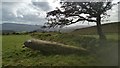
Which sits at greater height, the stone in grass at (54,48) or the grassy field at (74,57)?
the stone in grass at (54,48)

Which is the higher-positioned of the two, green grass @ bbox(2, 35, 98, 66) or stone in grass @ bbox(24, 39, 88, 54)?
stone in grass @ bbox(24, 39, 88, 54)

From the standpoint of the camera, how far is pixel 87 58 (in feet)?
53.7

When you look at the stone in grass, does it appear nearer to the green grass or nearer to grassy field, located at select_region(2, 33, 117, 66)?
grassy field, located at select_region(2, 33, 117, 66)

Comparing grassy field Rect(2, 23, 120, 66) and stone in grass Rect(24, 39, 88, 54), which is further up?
stone in grass Rect(24, 39, 88, 54)

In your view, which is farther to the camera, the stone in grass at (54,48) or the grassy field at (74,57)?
the stone in grass at (54,48)

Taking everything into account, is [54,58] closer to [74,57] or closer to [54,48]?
[74,57]

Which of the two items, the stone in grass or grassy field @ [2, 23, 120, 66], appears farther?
the stone in grass

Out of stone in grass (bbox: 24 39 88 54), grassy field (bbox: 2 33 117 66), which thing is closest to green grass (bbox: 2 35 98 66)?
grassy field (bbox: 2 33 117 66)

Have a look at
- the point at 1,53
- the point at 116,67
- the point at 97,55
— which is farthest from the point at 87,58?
the point at 1,53

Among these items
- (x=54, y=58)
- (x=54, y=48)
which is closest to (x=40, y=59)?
(x=54, y=58)

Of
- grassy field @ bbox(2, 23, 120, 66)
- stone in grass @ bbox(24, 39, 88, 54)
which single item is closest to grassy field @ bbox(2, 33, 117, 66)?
grassy field @ bbox(2, 23, 120, 66)

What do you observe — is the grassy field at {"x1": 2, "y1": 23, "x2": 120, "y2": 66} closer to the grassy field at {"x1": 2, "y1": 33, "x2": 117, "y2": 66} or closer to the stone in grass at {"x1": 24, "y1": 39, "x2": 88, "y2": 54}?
the grassy field at {"x1": 2, "y1": 33, "x2": 117, "y2": 66}

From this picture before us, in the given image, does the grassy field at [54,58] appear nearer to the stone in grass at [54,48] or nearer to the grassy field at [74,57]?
the grassy field at [74,57]

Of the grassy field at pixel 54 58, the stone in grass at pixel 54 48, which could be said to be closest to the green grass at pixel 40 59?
the grassy field at pixel 54 58
